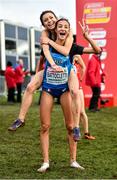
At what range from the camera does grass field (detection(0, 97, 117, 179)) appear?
726 centimetres

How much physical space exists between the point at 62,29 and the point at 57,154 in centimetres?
262

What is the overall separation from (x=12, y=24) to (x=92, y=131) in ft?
128

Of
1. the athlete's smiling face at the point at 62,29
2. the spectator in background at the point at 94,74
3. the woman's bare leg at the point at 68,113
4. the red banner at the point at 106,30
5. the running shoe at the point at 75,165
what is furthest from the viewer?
the red banner at the point at 106,30

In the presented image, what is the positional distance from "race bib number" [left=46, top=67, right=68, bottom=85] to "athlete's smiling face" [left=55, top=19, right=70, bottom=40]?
0.42 metres

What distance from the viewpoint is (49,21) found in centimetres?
732

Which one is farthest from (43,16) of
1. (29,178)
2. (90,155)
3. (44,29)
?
(90,155)

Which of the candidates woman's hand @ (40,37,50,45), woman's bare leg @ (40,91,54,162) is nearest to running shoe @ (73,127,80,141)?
woman's bare leg @ (40,91,54,162)

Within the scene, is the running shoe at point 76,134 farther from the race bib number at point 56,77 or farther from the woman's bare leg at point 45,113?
the race bib number at point 56,77

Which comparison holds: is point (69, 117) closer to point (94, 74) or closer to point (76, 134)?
point (76, 134)

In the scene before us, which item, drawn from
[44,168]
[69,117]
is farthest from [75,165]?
[69,117]

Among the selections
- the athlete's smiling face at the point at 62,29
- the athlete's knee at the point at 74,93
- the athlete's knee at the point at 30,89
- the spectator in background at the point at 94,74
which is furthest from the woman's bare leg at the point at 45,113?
the spectator in background at the point at 94,74

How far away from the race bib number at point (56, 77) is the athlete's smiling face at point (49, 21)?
22.1 inches

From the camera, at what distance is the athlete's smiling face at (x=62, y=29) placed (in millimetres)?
7188

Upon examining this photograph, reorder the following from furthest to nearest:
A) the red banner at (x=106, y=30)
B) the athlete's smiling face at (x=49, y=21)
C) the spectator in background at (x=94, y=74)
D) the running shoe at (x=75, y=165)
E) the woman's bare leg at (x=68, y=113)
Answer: the red banner at (x=106, y=30) → the spectator in background at (x=94, y=74) → the running shoe at (x=75, y=165) → the woman's bare leg at (x=68, y=113) → the athlete's smiling face at (x=49, y=21)
